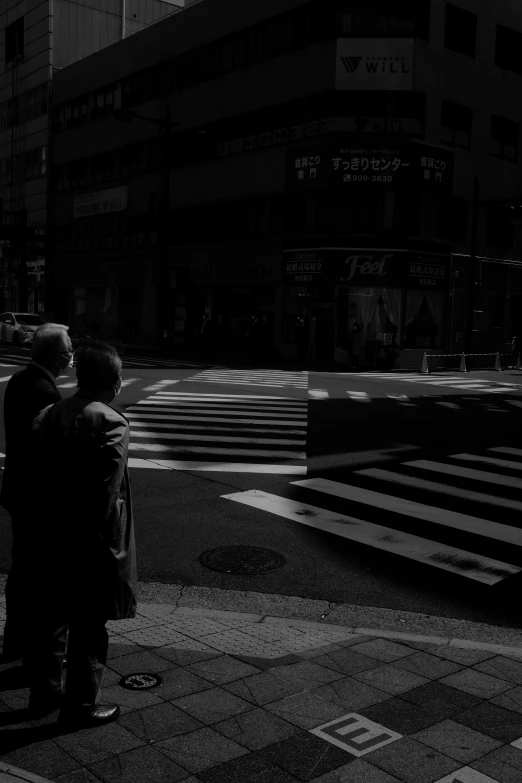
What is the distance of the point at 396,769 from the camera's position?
3.48m

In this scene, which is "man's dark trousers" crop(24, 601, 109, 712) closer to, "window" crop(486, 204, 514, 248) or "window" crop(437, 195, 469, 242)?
"window" crop(437, 195, 469, 242)

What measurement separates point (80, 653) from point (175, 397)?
14.4 m

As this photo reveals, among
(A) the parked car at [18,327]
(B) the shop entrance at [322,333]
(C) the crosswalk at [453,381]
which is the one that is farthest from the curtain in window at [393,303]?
(A) the parked car at [18,327]

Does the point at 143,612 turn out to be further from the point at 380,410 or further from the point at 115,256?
the point at 115,256

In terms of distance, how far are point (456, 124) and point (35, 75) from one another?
32.2 metres

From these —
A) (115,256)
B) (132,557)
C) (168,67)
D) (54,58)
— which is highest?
(54,58)

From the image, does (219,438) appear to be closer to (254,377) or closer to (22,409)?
(22,409)

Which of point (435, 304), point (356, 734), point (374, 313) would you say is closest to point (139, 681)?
point (356, 734)

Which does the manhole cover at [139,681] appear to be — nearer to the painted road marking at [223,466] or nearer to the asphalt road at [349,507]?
the asphalt road at [349,507]

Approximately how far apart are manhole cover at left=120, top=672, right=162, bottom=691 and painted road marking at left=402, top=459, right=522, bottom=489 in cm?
637

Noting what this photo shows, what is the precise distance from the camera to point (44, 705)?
389 centimetres

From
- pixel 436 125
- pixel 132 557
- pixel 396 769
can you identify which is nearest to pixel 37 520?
pixel 132 557

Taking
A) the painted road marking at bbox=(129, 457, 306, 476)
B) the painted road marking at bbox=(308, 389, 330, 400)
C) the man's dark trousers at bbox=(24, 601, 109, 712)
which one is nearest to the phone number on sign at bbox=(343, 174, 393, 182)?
the painted road marking at bbox=(308, 389, 330, 400)

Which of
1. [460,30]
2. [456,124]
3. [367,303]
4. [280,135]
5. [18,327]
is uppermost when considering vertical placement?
[460,30]
